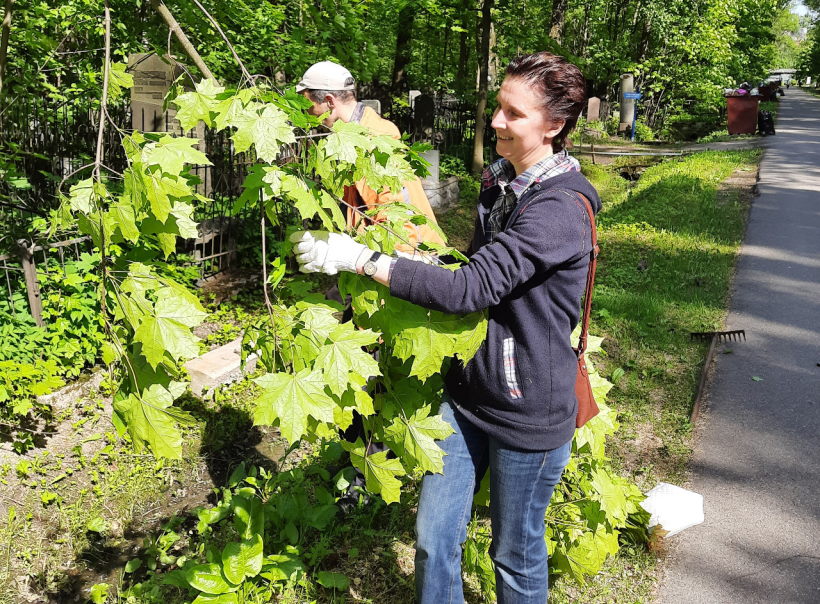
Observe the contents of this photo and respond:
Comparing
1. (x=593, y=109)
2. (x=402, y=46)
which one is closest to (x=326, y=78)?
(x=402, y=46)

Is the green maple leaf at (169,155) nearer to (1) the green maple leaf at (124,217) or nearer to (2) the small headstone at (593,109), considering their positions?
(1) the green maple leaf at (124,217)

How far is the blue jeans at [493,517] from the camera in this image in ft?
7.38

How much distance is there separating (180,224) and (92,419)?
2931 mm

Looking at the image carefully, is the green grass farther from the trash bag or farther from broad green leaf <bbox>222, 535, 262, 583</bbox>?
the trash bag

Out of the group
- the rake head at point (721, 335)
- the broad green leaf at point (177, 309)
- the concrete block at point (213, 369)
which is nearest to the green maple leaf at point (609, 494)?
the broad green leaf at point (177, 309)

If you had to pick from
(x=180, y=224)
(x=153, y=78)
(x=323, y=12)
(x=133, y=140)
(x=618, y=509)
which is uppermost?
(x=323, y=12)

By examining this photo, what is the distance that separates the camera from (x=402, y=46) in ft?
47.0

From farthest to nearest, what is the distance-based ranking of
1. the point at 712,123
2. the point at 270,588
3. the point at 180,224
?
the point at 712,123 < the point at 270,588 < the point at 180,224

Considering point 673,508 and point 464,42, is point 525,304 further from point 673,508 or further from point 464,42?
point 464,42

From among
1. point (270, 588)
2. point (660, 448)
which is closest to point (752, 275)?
point (660, 448)

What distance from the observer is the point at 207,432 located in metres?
4.46

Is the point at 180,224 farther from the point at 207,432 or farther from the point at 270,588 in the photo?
the point at 207,432

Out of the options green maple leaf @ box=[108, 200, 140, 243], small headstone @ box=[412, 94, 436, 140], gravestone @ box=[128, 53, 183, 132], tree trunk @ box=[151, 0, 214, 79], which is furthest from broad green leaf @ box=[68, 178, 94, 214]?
small headstone @ box=[412, 94, 436, 140]

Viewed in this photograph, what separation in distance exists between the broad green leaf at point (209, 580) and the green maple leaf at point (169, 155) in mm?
1584
